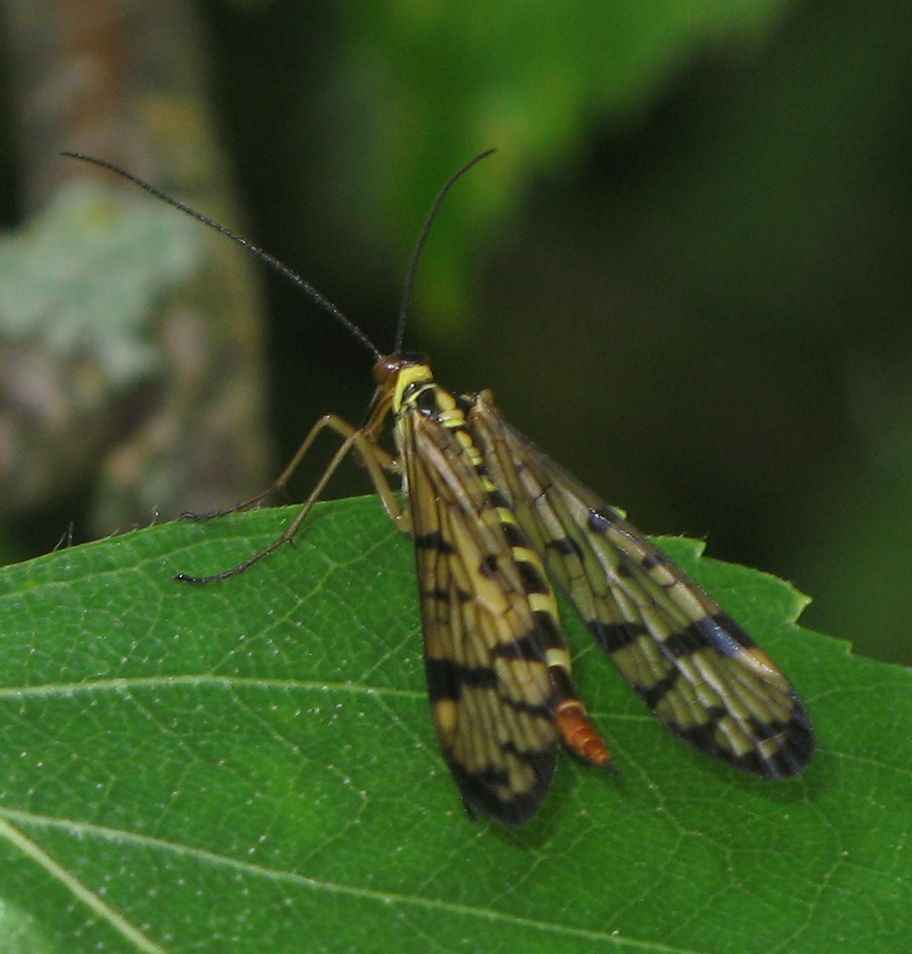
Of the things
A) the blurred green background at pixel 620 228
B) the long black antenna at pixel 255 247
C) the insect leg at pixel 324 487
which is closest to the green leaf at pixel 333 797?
the insect leg at pixel 324 487

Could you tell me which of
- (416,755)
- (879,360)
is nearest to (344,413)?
(879,360)

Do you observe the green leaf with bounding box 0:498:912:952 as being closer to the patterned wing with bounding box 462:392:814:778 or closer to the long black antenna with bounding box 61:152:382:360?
the patterned wing with bounding box 462:392:814:778

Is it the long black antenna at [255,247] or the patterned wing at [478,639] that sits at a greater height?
the long black antenna at [255,247]

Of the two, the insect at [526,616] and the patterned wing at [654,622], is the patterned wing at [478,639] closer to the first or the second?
the insect at [526,616]

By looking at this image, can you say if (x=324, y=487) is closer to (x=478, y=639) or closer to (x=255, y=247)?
(x=255, y=247)

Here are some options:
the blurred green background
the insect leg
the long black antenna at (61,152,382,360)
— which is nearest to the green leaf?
the insect leg

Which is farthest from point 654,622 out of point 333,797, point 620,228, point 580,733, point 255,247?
point 620,228
